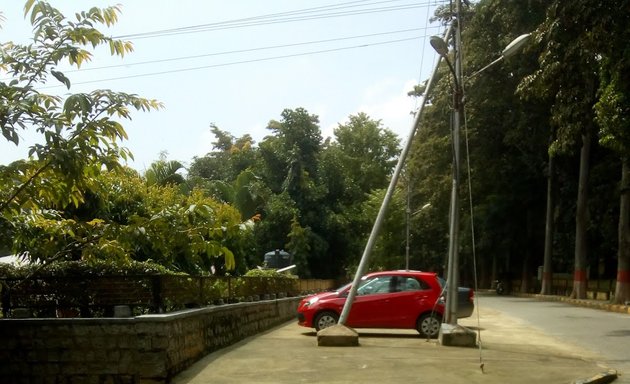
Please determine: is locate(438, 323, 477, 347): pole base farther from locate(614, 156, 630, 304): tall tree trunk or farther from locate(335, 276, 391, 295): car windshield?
locate(614, 156, 630, 304): tall tree trunk

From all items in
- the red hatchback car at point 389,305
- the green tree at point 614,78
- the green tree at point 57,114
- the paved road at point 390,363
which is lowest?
the paved road at point 390,363

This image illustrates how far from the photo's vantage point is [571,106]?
975 inches

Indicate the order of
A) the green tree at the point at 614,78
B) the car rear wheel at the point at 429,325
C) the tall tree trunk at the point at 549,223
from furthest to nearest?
the tall tree trunk at the point at 549,223 < the green tree at the point at 614,78 < the car rear wheel at the point at 429,325

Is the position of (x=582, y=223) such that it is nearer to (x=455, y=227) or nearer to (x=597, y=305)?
(x=597, y=305)

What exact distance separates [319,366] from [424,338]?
611 cm

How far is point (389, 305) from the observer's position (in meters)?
17.2

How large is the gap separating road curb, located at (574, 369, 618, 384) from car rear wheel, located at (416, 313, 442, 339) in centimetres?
612

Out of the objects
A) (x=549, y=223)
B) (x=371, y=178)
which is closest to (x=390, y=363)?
(x=549, y=223)

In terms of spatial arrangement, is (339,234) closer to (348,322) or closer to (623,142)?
(623,142)

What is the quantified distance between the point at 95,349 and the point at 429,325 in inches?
339

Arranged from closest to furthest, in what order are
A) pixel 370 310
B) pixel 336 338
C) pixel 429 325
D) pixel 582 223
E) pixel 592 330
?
1. pixel 336 338
2. pixel 429 325
3. pixel 370 310
4. pixel 592 330
5. pixel 582 223

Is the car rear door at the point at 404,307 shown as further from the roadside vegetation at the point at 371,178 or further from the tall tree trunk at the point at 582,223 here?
the tall tree trunk at the point at 582,223

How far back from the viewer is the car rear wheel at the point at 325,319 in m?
17.4

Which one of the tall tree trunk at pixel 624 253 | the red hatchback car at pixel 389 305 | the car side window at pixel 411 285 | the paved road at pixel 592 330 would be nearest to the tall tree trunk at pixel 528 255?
the tall tree trunk at pixel 624 253
